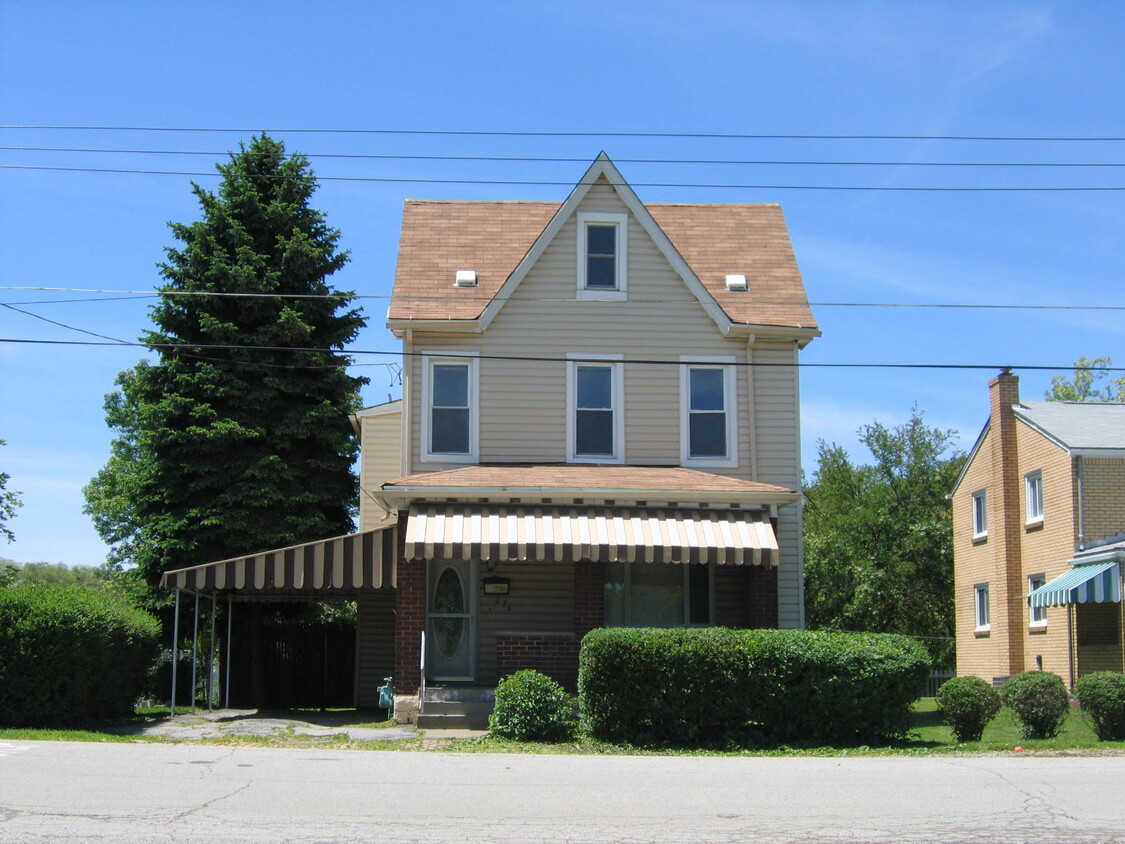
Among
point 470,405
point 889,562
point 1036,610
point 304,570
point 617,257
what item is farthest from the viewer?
point 889,562

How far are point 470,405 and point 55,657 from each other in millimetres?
8047

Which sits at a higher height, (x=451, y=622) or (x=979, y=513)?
(x=979, y=513)

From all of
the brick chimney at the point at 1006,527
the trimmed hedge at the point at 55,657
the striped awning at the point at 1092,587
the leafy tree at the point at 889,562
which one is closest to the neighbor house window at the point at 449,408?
the trimmed hedge at the point at 55,657

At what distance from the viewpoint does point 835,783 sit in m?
11.8

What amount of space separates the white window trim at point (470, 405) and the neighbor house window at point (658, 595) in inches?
128

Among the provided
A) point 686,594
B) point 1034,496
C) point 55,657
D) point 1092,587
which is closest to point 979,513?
point 1034,496

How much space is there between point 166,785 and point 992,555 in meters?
27.4

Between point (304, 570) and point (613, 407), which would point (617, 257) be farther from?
point (304, 570)

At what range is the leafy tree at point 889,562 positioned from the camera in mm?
45719

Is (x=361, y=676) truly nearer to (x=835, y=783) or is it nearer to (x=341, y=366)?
(x=341, y=366)

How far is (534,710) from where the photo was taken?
51.8 feet

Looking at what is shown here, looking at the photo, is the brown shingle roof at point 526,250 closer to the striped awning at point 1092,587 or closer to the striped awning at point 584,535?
the striped awning at point 584,535

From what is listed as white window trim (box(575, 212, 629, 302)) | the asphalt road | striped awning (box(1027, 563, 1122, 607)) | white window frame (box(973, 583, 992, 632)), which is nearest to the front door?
white window trim (box(575, 212, 629, 302))

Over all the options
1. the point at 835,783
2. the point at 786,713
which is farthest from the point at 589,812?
the point at 786,713
